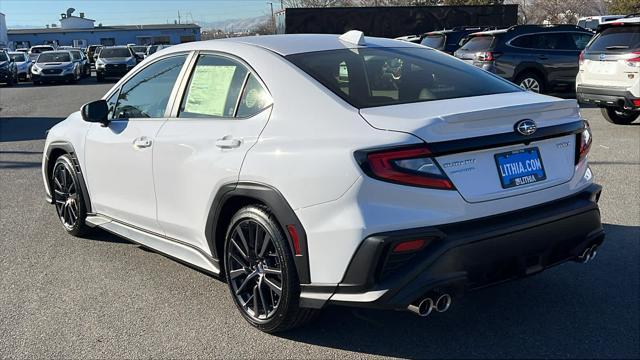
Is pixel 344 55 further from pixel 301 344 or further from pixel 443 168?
pixel 301 344

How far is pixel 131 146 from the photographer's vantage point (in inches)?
174

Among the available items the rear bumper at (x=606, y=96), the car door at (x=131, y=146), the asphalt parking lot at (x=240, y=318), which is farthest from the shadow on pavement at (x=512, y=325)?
the rear bumper at (x=606, y=96)

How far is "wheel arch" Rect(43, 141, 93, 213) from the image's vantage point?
17.0 feet

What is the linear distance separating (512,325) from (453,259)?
921mm

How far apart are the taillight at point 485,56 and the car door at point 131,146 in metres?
10.5

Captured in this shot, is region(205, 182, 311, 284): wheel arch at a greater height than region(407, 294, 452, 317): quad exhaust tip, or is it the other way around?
region(205, 182, 311, 284): wheel arch

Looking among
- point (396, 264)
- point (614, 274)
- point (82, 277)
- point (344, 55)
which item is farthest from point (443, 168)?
A: point (82, 277)

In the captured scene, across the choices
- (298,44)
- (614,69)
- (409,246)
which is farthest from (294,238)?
(614,69)

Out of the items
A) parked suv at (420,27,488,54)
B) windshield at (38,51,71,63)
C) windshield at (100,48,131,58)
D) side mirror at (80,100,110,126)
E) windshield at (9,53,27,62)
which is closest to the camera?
side mirror at (80,100,110,126)

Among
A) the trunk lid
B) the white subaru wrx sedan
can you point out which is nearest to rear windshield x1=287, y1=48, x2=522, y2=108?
the white subaru wrx sedan

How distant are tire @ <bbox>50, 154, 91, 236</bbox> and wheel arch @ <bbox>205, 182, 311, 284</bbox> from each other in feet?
6.51

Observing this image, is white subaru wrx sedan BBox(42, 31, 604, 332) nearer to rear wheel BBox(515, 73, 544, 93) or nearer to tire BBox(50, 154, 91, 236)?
tire BBox(50, 154, 91, 236)

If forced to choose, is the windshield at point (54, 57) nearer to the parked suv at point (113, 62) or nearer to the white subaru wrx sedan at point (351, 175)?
the parked suv at point (113, 62)

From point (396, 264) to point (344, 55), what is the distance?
149 centimetres
